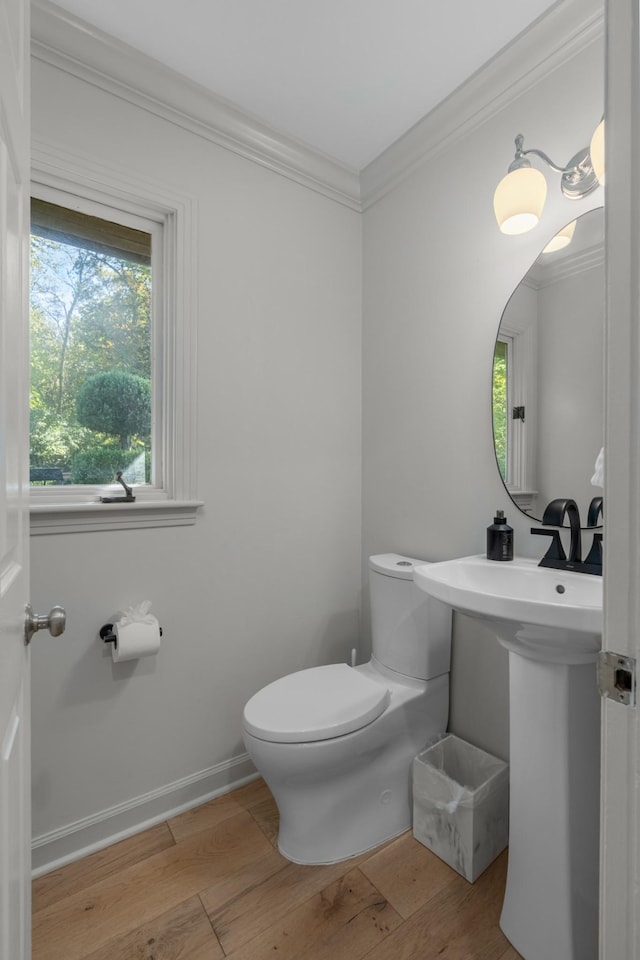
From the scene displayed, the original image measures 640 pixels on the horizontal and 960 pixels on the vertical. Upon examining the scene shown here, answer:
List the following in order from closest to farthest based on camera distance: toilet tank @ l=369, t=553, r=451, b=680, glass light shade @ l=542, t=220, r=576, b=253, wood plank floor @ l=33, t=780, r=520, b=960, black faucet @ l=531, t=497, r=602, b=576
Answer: wood plank floor @ l=33, t=780, r=520, b=960 → black faucet @ l=531, t=497, r=602, b=576 → glass light shade @ l=542, t=220, r=576, b=253 → toilet tank @ l=369, t=553, r=451, b=680

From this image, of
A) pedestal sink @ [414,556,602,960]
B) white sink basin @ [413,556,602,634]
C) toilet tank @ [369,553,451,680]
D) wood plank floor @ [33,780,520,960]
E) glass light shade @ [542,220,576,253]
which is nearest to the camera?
white sink basin @ [413,556,602,634]

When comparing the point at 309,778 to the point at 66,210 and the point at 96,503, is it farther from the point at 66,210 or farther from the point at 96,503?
the point at 66,210

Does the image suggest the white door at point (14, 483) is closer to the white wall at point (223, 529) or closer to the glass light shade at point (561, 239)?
the white wall at point (223, 529)

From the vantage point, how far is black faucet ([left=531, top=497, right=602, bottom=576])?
4.38ft

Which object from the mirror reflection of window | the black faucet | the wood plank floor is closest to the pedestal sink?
the wood plank floor

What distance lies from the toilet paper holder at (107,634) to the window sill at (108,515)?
0.31 m

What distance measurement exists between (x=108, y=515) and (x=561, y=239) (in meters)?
1.65

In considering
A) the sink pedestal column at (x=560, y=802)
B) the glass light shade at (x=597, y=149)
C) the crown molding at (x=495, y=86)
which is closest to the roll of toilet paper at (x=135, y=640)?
the sink pedestal column at (x=560, y=802)

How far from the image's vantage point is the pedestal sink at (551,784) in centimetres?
107

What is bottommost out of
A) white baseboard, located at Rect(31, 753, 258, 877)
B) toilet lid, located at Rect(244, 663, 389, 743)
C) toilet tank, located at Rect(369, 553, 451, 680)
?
white baseboard, located at Rect(31, 753, 258, 877)

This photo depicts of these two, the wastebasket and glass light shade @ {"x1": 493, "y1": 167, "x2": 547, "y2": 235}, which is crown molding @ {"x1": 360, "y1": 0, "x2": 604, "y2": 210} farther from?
the wastebasket

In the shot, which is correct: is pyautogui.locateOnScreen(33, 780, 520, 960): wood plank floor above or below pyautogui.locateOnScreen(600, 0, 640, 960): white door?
below

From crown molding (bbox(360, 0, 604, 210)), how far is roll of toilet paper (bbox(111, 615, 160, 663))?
1.97 m

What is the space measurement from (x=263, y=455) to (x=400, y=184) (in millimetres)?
1265
